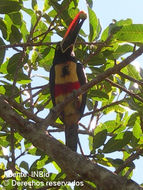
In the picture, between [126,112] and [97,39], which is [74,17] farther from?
[126,112]

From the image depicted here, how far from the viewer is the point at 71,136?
425 cm

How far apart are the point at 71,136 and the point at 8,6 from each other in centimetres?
173

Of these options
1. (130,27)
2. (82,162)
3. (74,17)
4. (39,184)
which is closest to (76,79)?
(74,17)

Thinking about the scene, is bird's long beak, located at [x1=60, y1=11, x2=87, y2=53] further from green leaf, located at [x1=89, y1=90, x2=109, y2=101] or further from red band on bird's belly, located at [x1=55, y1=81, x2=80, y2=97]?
green leaf, located at [x1=89, y1=90, x2=109, y2=101]

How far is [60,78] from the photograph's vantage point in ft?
14.4

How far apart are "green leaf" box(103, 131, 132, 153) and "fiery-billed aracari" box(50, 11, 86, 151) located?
0.76 metres

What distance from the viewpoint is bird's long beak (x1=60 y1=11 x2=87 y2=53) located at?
3732 millimetres

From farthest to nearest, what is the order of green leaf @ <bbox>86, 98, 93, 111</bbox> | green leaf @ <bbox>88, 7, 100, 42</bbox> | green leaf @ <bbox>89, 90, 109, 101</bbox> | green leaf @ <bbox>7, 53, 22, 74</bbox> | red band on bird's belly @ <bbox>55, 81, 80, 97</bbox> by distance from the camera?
green leaf @ <bbox>86, 98, 93, 111</bbox> < red band on bird's belly @ <bbox>55, 81, 80, 97</bbox> < green leaf @ <bbox>89, 90, 109, 101</bbox> < green leaf @ <bbox>7, 53, 22, 74</bbox> < green leaf @ <bbox>88, 7, 100, 42</bbox>

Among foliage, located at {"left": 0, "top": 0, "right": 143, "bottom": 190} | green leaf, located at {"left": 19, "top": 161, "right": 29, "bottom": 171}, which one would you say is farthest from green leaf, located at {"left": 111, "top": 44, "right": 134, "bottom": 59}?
green leaf, located at {"left": 19, "top": 161, "right": 29, "bottom": 171}

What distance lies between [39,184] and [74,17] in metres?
2.04

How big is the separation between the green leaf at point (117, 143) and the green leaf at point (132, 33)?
99cm

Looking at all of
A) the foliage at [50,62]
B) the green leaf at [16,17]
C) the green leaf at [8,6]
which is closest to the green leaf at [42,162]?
the foliage at [50,62]

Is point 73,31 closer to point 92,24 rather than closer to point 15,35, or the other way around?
point 92,24

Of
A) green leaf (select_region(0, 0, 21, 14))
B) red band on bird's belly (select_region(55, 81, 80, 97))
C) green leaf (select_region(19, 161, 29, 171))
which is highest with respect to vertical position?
green leaf (select_region(0, 0, 21, 14))
